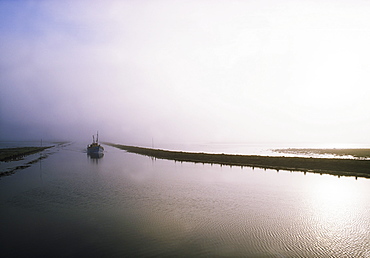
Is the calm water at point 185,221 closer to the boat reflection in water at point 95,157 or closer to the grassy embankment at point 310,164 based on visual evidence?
the grassy embankment at point 310,164

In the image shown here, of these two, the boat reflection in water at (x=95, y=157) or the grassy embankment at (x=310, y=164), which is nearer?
the grassy embankment at (x=310, y=164)

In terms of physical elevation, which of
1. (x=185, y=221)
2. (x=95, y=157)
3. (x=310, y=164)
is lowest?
(x=95, y=157)

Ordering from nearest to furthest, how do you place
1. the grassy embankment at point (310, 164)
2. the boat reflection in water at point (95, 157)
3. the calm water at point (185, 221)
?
the calm water at point (185, 221), the grassy embankment at point (310, 164), the boat reflection in water at point (95, 157)

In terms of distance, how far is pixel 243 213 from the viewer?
17281 millimetres

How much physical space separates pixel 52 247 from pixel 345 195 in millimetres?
24757

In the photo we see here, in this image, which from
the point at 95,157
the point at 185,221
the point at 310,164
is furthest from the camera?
the point at 95,157

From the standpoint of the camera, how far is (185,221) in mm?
15328

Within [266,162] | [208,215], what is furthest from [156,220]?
[266,162]

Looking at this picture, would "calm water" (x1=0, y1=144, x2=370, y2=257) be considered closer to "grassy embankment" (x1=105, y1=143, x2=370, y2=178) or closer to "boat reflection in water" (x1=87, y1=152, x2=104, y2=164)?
"grassy embankment" (x1=105, y1=143, x2=370, y2=178)

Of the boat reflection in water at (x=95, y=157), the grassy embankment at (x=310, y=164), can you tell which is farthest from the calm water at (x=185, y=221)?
the boat reflection in water at (x=95, y=157)

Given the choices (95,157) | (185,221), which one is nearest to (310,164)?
(185,221)

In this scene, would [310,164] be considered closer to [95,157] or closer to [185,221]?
[185,221]

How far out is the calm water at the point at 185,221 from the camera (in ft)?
36.9

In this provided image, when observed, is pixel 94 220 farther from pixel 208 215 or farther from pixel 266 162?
pixel 266 162
